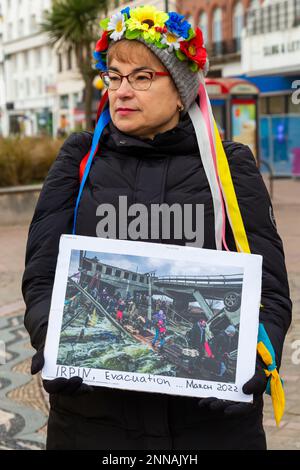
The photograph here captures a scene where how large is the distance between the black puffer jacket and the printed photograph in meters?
0.14

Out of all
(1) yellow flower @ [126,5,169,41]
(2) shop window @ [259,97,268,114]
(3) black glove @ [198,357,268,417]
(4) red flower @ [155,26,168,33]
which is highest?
(1) yellow flower @ [126,5,169,41]

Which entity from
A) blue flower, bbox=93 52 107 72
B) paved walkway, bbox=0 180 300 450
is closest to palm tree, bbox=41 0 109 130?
paved walkway, bbox=0 180 300 450

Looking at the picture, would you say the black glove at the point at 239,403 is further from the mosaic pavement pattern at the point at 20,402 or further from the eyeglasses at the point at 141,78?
the mosaic pavement pattern at the point at 20,402

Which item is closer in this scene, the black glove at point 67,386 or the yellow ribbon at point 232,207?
the black glove at point 67,386

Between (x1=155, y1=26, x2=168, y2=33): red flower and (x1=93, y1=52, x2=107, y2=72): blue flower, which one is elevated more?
(x1=155, y1=26, x2=168, y2=33): red flower

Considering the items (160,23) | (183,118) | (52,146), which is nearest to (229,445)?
(183,118)

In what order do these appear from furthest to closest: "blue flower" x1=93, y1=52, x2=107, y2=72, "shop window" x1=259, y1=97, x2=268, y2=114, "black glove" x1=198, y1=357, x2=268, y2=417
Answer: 1. "shop window" x1=259, y1=97, x2=268, y2=114
2. "blue flower" x1=93, y1=52, x2=107, y2=72
3. "black glove" x1=198, y1=357, x2=268, y2=417

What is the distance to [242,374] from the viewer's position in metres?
1.97

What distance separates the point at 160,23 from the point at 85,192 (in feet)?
1.68

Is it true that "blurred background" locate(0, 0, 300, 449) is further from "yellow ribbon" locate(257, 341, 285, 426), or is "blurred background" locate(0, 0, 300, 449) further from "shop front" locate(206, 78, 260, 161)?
"yellow ribbon" locate(257, 341, 285, 426)

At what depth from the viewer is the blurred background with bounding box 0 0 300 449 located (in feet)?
15.9

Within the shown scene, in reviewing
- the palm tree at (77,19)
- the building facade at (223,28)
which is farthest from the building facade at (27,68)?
the palm tree at (77,19)

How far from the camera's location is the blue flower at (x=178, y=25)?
86.4 inches

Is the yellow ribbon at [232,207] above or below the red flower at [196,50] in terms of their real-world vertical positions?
below
